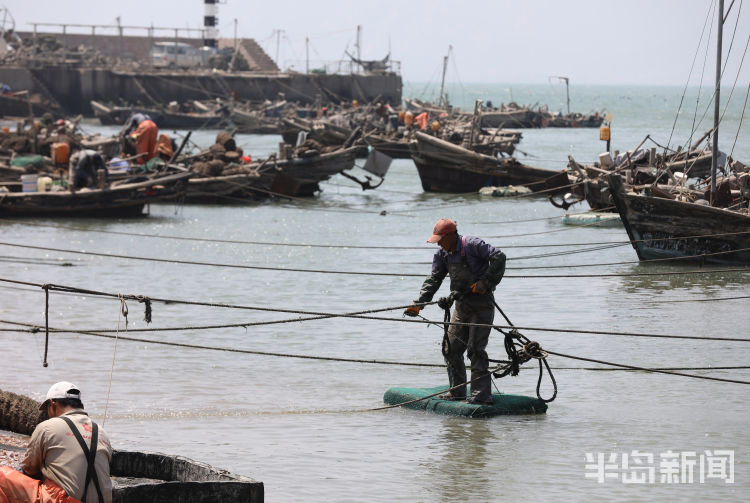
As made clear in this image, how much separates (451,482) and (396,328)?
710 cm

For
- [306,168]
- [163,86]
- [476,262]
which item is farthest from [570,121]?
[476,262]

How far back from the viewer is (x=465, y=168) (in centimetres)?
3450

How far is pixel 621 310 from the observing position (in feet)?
56.9

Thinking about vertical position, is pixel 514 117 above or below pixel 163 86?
below

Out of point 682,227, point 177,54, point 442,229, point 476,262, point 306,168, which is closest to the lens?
point 442,229

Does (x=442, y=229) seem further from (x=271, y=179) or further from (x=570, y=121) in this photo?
(x=570, y=121)

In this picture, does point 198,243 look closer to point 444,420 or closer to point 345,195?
point 345,195

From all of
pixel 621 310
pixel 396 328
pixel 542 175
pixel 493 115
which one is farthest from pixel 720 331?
pixel 493 115

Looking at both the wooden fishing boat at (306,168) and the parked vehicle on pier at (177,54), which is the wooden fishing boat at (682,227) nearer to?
the wooden fishing boat at (306,168)

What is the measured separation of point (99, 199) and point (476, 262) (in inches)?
720

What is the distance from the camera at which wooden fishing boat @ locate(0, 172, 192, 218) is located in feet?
84.0

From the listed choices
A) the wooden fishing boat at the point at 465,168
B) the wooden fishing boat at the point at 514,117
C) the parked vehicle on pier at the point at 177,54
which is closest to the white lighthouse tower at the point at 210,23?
the parked vehicle on pier at the point at 177,54

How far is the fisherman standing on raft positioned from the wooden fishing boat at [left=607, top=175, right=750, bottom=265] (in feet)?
30.7

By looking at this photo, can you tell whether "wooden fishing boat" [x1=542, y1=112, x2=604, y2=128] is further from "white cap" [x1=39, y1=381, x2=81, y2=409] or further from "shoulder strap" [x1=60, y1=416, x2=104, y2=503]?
"shoulder strap" [x1=60, y1=416, x2=104, y2=503]
